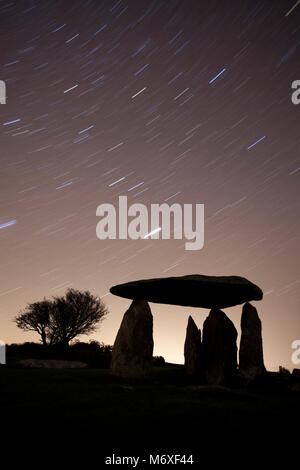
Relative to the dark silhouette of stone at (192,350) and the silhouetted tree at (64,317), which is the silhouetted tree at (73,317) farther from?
the dark silhouette of stone at (192,350)

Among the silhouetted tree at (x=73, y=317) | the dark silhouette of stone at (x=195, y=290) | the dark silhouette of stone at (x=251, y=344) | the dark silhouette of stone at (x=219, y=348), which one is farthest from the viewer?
the silhouetted tree at (x=73, y=317)

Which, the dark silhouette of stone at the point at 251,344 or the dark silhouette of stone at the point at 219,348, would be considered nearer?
the dark silhouette of stone at the point at 219,348

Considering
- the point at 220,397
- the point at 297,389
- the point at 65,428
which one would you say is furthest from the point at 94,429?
the point at 297,389

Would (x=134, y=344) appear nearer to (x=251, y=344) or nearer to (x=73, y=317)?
(x=251, y=344)

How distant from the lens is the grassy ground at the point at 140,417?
4.91 meters

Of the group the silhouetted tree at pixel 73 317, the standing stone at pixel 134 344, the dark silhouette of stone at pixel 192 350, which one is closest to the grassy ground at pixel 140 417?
the standing stone at pixel 134 344

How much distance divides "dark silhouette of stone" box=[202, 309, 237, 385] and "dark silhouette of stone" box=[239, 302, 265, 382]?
0.36m

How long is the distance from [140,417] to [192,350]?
966 centimetres

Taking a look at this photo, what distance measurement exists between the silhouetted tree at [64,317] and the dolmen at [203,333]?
1763 centimetres

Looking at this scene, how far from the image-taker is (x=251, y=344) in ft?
48.3

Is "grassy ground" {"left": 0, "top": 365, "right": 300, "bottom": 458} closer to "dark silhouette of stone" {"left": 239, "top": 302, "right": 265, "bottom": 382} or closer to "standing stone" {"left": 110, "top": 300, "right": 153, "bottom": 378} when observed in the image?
"standing stone" {"left": 110, "top": 300, "right": 153, "bottom": 378}

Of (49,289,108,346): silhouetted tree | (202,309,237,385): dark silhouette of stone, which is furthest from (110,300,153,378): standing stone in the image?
(49,289,108,346): silhouetted tree
